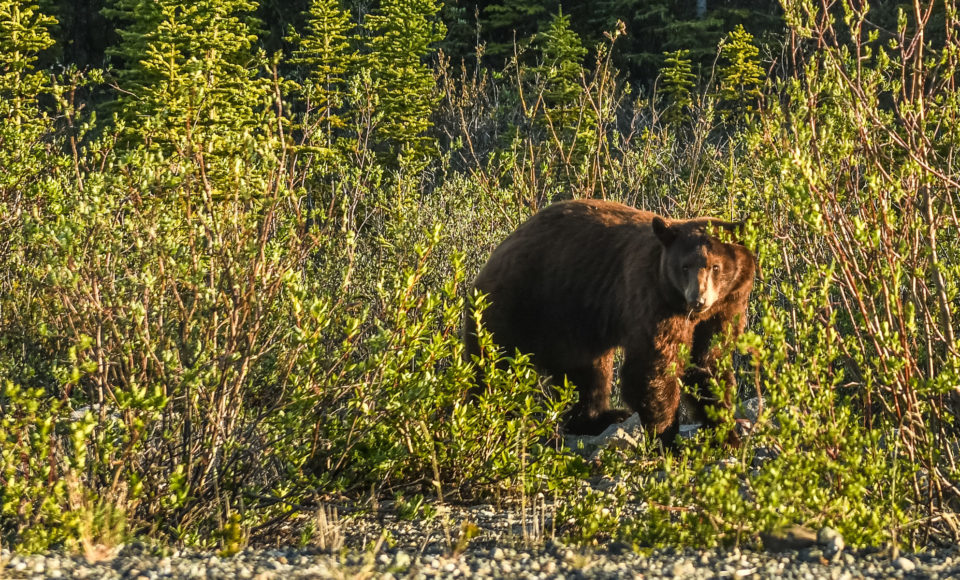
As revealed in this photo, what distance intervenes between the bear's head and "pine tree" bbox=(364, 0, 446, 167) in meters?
11.2

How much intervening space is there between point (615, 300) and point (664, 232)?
2.16 ft

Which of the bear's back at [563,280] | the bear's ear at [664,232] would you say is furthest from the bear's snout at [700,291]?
the bear's back at [563,280]

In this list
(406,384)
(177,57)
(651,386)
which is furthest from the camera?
(177,57)

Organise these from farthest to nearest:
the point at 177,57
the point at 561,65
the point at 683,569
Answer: the point at 561,65 → the point at 177,57 → the point at 683,569

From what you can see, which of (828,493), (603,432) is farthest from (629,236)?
(828,493)

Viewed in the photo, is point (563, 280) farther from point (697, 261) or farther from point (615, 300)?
point (697, 261)

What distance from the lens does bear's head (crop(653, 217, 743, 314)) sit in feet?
16.7

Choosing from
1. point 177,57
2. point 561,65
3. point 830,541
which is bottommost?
point 830,541

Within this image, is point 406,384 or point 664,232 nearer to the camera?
point 406,384

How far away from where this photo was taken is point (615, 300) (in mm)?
5848

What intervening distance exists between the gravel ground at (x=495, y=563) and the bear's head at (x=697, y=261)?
5.60 feet

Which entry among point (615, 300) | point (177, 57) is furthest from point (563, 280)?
point (177, 57)

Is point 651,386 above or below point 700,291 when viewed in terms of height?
A: below

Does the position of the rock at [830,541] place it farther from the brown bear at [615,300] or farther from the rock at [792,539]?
the brown bear at [615,300]
